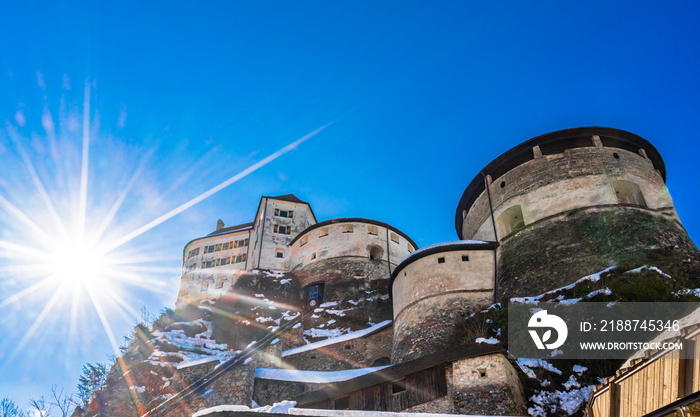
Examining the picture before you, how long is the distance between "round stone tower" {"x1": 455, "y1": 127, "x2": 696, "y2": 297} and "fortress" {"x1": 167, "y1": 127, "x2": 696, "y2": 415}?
0.20ft

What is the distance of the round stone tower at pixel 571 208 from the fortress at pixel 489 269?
6 cm

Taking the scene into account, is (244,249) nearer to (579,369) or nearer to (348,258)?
(348,258)

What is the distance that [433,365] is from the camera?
1571 centimetres

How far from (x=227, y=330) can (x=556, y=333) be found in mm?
19107

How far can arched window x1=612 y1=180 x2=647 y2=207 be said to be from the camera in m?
Answer: 23.7

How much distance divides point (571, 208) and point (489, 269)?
15.6 feet

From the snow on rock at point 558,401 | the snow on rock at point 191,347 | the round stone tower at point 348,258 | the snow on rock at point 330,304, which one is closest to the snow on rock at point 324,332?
the snow on rock at point 330,304

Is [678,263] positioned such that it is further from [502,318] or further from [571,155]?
[571,155]

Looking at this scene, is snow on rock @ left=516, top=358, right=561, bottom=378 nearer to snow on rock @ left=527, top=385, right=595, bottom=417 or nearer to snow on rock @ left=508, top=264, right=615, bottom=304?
snow on rock @ left=527, top=385, right=595, bottom=417

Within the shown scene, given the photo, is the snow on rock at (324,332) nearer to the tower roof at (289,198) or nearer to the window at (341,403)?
the window at (341,403)

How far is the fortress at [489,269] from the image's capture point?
619 inches

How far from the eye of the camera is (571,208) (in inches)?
914

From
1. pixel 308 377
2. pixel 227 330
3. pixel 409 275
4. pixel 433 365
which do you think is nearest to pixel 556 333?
pixel 433 365

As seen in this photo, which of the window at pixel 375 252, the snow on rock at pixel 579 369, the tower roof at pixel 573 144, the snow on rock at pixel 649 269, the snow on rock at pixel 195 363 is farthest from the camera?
the window at pixel 375 252
